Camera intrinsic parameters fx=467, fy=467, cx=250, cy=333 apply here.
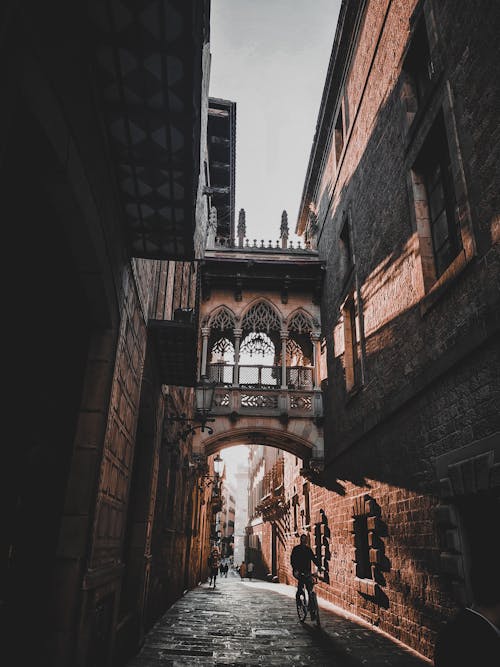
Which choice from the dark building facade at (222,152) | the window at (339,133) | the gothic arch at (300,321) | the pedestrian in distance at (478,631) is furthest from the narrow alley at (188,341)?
the dark building facade at (222,152)

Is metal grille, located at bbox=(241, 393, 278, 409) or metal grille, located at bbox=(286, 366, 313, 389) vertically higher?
metal grille, located at bbox=(286, 366, 313, 389)

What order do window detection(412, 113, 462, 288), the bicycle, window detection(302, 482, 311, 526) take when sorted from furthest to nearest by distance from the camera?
window detection(302, 482, 311, 526), the bicycle, window detection(412, 113, 462, 288)

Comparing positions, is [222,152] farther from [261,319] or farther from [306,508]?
[306,508]

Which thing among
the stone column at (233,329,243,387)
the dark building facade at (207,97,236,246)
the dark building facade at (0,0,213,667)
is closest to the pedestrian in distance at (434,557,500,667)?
the dark building facade at (0,0,213,667)

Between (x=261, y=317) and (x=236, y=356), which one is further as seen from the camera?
(x=261, y=317)

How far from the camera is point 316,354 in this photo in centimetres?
1612

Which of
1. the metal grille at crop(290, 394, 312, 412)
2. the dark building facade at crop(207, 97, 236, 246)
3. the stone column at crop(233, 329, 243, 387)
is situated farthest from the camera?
the dark building facade at crop(207, 97, 236, 246)

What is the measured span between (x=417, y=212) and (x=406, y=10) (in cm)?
404

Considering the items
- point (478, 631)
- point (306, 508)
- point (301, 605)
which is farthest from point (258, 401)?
point (478, 631)

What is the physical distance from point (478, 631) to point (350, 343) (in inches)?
440

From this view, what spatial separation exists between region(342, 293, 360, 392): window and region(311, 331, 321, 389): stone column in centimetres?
331

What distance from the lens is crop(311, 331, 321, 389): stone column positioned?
16.0m

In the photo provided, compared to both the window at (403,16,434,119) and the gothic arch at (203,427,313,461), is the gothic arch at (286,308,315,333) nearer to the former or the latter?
the gothic arch at (203,427,313,461)

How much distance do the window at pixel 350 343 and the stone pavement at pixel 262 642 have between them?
5517mm
